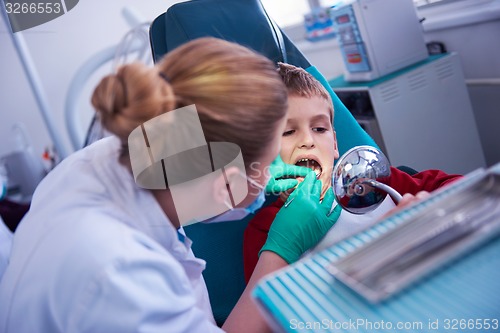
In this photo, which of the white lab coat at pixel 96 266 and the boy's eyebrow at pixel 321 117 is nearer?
the white lab coat at pixel 96 266

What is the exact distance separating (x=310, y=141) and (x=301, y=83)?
183mm

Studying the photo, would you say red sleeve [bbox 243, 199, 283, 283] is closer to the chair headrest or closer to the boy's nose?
the boy's nose

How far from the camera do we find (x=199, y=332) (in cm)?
67

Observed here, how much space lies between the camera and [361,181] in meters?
0.64

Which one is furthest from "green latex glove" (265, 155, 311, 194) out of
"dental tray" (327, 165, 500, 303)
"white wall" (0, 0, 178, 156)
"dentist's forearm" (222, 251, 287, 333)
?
"white wall" (0, 0, 178, 156)

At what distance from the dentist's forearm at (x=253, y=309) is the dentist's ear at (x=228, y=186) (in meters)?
0.19

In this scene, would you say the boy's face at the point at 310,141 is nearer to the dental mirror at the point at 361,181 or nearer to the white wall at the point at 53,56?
the dental mirror at the point at 361,181

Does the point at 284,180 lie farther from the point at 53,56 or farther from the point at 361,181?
the point at 53,56

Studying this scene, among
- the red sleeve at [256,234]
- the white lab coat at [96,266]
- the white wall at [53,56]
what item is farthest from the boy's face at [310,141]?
the white wall at [53,56]

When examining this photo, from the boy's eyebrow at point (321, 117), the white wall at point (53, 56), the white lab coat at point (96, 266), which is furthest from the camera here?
the white wall at point (53, 56)

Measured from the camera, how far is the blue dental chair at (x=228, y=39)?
4.00ft

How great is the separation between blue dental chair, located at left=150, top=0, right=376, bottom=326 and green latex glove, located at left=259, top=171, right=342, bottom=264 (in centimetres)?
Result: 29

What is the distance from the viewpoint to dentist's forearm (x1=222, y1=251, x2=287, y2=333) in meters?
0.85

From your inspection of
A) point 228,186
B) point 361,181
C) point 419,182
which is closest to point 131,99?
point 228,186
